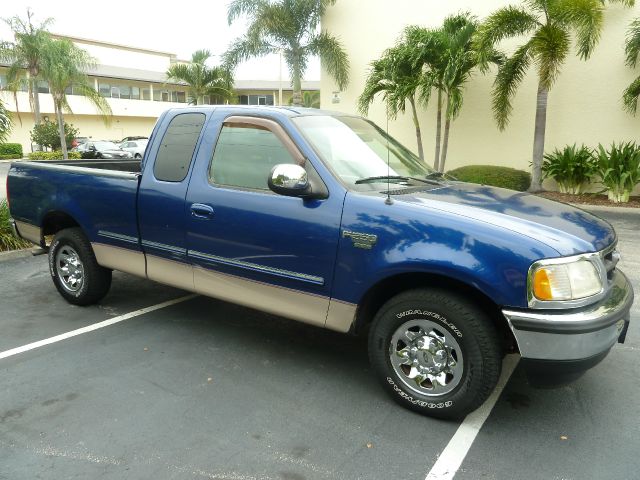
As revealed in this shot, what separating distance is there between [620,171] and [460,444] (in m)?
12.1

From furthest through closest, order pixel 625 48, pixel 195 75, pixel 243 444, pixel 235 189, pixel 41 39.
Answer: pixel 195 75, pixel 41 39, pixel 625 48, pixel 235 189, pixel 243 444

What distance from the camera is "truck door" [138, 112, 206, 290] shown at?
165 inches

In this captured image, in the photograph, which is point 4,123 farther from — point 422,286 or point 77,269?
point 422,286

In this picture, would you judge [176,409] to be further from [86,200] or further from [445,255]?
[86,200]

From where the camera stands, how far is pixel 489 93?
645 inches

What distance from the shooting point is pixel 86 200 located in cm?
488

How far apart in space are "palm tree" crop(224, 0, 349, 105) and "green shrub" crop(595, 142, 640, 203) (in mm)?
9749

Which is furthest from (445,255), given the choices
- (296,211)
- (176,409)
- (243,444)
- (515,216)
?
(176,409)

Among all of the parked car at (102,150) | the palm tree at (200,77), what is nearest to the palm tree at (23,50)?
→ the parked car at (102,150)

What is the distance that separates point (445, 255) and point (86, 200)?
3453 millimetres

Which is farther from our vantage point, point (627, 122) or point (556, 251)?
point (627, 122)

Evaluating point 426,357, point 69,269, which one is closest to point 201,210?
point 426,357

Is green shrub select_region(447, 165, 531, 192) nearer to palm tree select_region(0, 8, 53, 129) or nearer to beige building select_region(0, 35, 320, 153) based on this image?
palm tree select_region(0, 8, 53, 129)

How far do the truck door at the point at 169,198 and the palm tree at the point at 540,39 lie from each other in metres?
11.0
